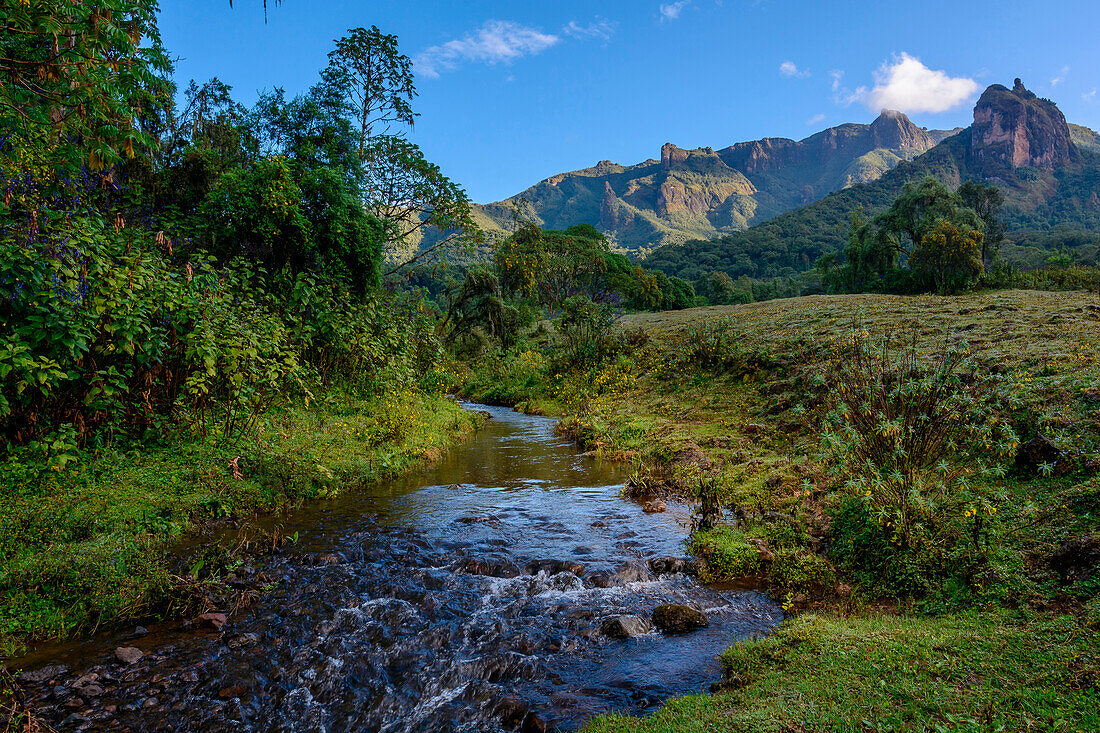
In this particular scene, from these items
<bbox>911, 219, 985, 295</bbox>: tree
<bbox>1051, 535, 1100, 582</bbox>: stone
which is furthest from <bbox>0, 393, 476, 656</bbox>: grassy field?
<bbox>911, 219, 985, 295</bbox>: tree

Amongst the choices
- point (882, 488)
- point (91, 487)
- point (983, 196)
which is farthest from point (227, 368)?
point (983, 196)

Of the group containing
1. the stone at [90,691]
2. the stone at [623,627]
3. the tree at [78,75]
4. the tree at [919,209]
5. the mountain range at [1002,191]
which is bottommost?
the stone at [623,627]

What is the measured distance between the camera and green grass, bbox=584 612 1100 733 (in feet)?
9.25

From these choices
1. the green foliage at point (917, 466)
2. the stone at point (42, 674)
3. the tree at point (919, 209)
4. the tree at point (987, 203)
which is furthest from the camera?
A: the tree at point (987, 203)

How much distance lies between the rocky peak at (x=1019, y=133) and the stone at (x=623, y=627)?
218 m

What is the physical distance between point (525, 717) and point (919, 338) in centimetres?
1294

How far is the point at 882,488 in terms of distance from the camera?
5.59 meters

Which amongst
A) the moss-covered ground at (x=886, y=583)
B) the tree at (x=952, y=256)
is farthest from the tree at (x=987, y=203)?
the moss-covered ground at (x=886, y=583)

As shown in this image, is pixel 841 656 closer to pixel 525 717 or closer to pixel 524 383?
pixel 525 717

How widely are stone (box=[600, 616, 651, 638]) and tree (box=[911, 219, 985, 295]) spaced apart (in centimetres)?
4025

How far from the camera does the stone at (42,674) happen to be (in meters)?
4.03

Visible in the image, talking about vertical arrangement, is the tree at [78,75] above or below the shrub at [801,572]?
above

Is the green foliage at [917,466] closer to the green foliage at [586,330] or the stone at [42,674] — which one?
the stone at [42,674]

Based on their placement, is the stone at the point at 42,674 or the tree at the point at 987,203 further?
the tree at the point at 987,203
